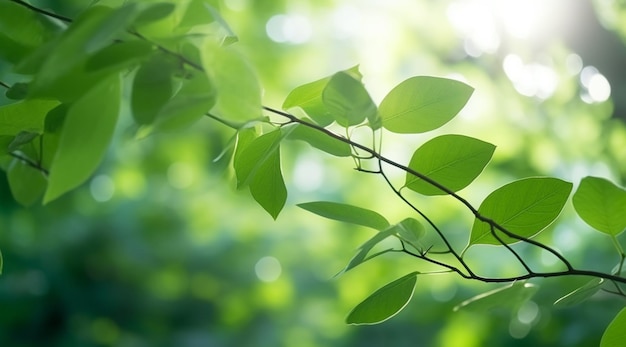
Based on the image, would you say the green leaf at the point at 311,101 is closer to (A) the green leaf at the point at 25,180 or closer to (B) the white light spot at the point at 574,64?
(A) the green leaf at the point at 25,180

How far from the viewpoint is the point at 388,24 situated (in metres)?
1.55

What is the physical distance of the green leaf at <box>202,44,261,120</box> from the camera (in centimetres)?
18

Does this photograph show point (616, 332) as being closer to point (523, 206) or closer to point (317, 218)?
point (523, 206)

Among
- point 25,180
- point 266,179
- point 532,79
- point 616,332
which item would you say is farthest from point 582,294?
point 532,79

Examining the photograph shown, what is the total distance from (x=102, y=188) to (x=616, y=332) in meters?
1.74

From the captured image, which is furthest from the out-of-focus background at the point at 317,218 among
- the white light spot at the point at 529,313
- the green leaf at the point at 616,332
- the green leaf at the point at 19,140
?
the green leaf at the point at 19,140

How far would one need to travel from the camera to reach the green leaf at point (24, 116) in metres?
0.26

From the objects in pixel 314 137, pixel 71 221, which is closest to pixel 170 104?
pixel 314 137

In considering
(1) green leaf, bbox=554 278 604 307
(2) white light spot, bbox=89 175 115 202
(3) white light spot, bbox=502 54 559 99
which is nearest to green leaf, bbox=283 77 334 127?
(1) green leaf, bbox=554 278 604 307

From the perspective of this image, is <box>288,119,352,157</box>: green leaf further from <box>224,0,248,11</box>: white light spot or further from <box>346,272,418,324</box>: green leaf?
<box>224,0,248,11</box>: white light spot

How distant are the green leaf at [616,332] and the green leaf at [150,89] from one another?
0.57 ft

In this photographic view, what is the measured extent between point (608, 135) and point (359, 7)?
0.65m

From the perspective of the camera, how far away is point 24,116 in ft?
0.86

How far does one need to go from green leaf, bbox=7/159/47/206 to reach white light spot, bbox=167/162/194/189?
4.73 feet
